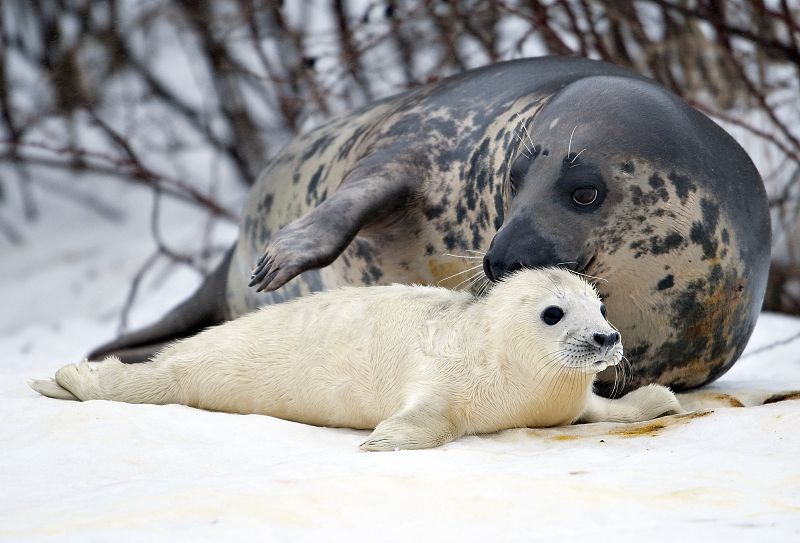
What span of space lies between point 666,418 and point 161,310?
4.22 metres

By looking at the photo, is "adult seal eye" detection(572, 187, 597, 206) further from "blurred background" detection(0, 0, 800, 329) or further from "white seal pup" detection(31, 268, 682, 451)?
"blurred background" detection(0, 0, 800, 329)

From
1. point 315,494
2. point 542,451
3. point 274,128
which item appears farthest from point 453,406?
point 274,128

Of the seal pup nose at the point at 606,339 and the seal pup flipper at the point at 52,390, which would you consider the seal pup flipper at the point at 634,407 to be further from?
the seal pup flipper at the point at 52,390

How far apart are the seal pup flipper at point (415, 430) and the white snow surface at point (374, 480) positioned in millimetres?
37

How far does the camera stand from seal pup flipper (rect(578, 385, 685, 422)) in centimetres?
269

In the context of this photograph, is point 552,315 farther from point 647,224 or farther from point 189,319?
point 189,319

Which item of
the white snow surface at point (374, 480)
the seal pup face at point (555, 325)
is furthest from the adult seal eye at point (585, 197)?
the white snow surface at point (374, 480)

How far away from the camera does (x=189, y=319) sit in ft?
15.4

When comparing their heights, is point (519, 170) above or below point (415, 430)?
above

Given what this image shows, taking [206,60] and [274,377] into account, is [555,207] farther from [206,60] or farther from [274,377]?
[206,60]

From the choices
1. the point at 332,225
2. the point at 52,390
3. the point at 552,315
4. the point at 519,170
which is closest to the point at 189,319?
the point at 332,225

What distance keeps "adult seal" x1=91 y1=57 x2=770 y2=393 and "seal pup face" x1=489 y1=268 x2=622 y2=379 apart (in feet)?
0.55

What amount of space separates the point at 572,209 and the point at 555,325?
468 millimetres

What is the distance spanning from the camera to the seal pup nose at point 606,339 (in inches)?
93.4
